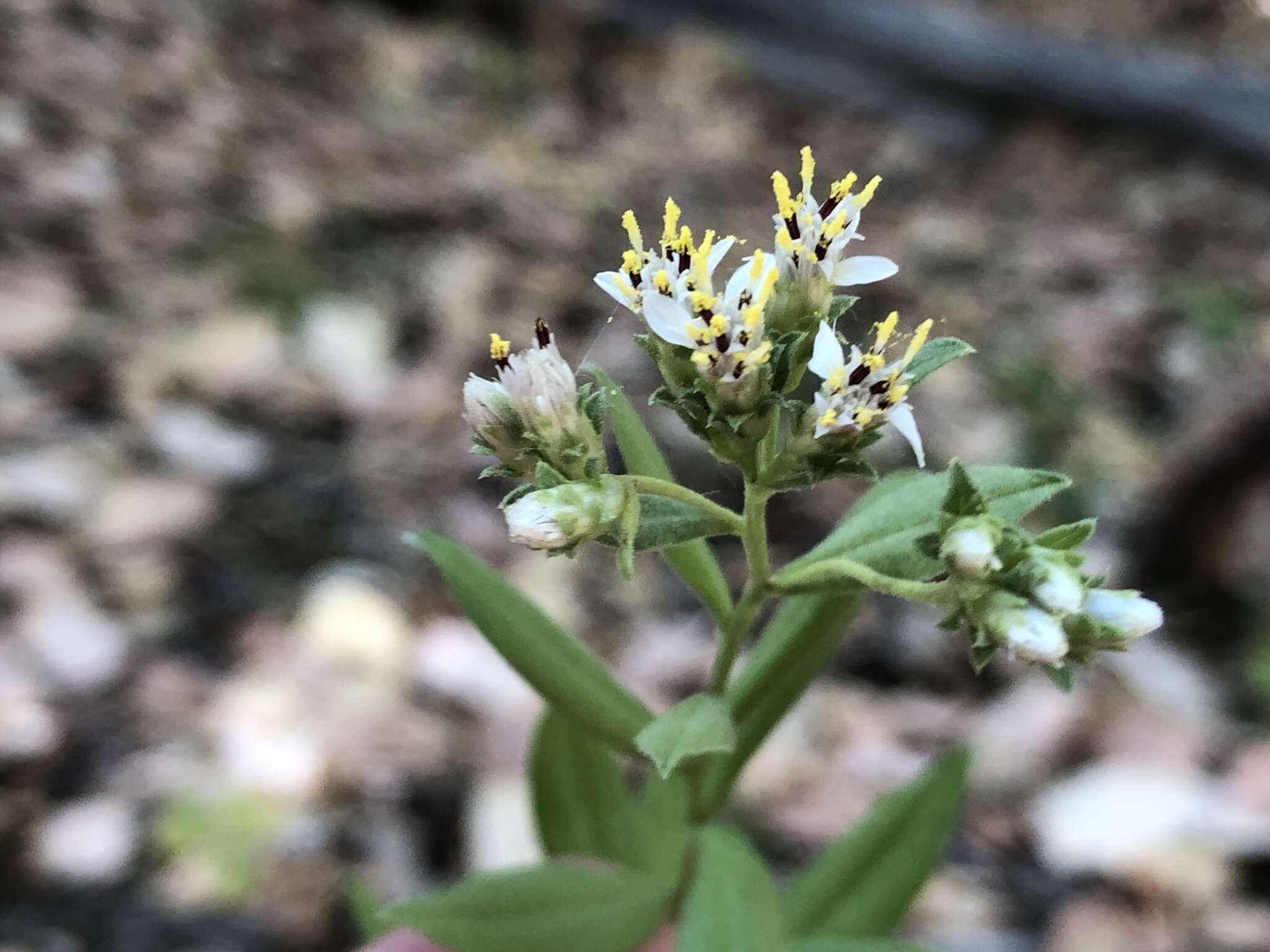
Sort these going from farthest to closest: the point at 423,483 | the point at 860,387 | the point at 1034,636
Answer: the point at 423,483 < the point at 860,387 < the point at 1034,636

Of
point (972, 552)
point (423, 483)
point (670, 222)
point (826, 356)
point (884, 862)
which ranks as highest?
point (423, 483)

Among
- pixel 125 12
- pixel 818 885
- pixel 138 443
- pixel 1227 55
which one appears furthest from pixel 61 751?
pixel 1227 55

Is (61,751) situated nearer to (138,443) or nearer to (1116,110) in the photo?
(138,443)

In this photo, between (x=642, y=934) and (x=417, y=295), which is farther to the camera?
(x=417, y=295)

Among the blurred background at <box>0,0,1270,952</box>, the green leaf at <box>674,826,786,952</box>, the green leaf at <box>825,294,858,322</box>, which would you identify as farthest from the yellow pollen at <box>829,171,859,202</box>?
the blurred background at <box>0,0,1270,952</box>

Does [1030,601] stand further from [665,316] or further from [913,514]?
[665,316]

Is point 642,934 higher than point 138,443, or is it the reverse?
point 138,443

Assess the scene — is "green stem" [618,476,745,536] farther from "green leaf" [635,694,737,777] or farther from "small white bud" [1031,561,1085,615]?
"small white bud" [1031,561,1085,615]

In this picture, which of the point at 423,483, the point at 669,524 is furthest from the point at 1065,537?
the point at 423,483
